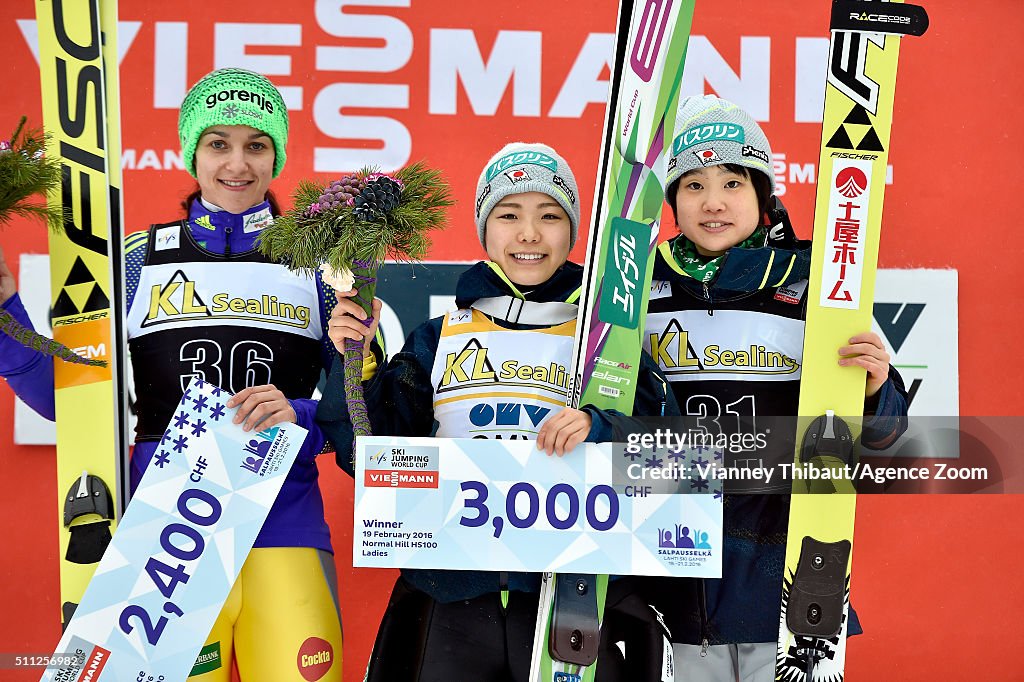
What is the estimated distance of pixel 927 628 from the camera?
3.55m

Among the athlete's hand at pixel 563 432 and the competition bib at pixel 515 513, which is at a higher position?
the athlete's hand at pixel 563 432

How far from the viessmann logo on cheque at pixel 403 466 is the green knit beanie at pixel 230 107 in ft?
3.02

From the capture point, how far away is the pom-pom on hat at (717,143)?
2443mm

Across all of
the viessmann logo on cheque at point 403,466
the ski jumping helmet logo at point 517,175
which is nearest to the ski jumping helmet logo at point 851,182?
the ski jumping helmet logo at point 517,175

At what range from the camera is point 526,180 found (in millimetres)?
2357

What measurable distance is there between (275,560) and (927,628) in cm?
225

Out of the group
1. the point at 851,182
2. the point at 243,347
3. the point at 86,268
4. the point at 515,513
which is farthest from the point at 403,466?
the point at 851,182

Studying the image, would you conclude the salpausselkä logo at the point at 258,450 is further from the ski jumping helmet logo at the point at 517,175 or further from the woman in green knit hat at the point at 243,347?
the ski jumping helmet logo at the point at 517,175

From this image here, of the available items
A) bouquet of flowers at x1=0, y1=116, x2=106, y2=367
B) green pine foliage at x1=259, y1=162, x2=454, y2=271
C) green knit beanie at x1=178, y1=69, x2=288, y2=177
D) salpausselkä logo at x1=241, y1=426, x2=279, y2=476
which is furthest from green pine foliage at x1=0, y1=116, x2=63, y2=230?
Answer: salpausselkä logo at x1=241, y1=426, x2=279, y2=476

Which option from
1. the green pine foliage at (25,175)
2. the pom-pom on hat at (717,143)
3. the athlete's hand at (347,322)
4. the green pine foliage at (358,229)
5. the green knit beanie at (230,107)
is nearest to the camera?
the green pine foliage at (358,229)

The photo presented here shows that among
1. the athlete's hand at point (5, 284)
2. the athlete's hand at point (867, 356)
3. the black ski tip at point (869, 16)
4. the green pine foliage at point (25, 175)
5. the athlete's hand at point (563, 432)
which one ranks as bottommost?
the athlete's hand at point (563, 432)

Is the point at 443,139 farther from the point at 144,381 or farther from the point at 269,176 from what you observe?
the point at 144,381

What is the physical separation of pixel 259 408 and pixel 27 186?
70 centimetres

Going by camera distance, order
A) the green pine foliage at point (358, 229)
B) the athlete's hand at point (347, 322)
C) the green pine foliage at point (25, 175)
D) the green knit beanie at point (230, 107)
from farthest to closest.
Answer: the green knit beanie at point (230, 107) → the green pine foliage at point (25, 175) → the athlete's hand at point (347, 322) → the green pine foliage at point (358, 229)
